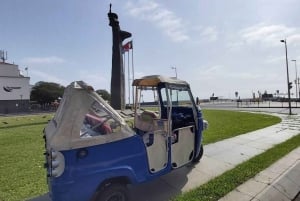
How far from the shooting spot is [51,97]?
249ft

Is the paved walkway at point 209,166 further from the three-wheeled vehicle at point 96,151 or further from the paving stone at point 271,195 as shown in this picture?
the paving stone at point 271,195

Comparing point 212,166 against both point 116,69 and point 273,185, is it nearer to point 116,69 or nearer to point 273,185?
point 273,185

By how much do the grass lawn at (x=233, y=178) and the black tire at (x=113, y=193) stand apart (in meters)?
1.09

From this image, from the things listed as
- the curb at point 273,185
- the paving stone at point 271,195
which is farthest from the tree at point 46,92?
the paving stone at point 271,195

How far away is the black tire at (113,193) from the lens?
402 cm

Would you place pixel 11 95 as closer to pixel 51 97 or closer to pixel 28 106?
pixel 28 106

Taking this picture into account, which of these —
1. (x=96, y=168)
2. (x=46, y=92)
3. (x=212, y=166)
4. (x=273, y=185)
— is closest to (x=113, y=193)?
(x=96, y=168)

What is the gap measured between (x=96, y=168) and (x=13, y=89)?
266ft

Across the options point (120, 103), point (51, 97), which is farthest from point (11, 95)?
point (120, 103)

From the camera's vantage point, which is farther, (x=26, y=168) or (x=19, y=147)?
(x=19, y=147)

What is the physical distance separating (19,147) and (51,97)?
225 ft

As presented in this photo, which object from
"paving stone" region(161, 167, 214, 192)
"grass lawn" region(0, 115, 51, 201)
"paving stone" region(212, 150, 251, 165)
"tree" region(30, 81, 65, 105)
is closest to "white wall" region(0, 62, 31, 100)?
"tree" region(30, 81, 65, 105)

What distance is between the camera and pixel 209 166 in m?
6.93

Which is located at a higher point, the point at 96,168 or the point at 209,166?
the point at 96,168
